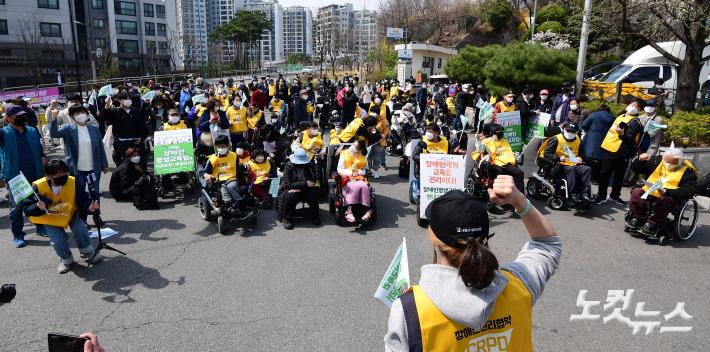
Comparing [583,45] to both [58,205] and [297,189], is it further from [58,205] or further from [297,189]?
[58,205]

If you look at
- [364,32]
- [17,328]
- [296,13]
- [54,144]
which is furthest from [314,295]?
[296,13]

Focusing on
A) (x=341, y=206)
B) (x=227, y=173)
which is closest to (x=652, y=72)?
(x=341, y=206)

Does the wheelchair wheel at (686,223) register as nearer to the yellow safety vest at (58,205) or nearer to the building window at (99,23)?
the yellow safety vest at (58,205)

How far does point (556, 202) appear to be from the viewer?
350 inches

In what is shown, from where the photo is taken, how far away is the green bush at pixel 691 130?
34.9 feet

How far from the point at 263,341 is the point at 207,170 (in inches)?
172

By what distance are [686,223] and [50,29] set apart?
49.3 m

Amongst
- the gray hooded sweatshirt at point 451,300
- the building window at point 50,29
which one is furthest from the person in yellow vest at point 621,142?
the building window at point 50,29

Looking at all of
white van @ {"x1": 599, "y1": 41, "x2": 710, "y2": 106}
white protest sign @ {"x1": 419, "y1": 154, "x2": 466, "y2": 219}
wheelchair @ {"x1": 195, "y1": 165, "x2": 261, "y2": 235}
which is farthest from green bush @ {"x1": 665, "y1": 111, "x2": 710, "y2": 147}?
wheelchair @ {"x1": 195, "y1": 165, "x2": 261, "y2": 235}

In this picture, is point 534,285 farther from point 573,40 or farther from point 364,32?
point 364,32

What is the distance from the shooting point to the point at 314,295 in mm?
5559

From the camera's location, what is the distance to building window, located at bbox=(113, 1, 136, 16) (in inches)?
2003

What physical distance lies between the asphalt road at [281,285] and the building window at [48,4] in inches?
1683

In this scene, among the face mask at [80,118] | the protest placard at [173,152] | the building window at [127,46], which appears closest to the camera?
the face mask at [80,118]
